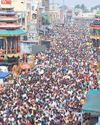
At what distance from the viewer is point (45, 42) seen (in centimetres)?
6850

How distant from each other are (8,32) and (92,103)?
2532 cm

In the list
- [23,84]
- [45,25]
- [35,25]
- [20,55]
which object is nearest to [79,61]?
[20,55]

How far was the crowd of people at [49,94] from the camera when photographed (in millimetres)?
24689

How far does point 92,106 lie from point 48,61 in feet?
85.0

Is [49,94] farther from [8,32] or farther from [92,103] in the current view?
[8,32]

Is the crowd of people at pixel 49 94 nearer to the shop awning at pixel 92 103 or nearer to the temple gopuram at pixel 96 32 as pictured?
the shop awning at pixel 92 103

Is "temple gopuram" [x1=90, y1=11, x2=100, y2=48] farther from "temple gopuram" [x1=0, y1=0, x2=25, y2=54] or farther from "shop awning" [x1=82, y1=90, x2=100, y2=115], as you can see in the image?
"shop awning" [x1=82, y1=90, x2=100, y2=115]

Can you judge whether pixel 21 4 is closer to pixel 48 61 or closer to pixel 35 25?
pixel 35 25

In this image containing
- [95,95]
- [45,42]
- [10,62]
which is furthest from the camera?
[45,42]

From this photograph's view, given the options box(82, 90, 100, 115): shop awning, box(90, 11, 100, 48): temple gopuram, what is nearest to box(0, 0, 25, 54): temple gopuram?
box(82, 90, 100, 115): shop awning

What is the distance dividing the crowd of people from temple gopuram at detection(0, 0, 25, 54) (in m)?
2.75

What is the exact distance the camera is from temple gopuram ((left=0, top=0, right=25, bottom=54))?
47.0 metres

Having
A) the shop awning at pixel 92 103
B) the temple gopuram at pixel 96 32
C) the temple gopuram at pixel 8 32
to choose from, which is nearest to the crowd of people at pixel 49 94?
the shop awning at pixel 92 103

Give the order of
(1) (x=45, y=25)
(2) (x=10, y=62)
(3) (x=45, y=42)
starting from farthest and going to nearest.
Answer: (1) (x=45, y=25), (3) (x=45, y=42), (2) (x=10, y=62)
